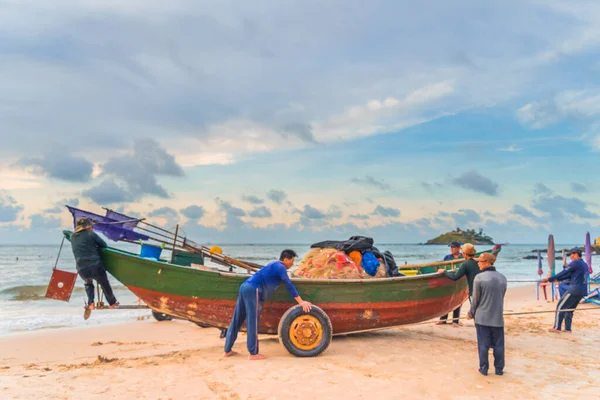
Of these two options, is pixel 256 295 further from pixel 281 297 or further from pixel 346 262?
pixel 346 262

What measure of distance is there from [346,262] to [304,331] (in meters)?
1.68

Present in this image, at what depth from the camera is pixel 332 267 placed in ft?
25.3

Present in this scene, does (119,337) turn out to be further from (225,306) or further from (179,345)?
(225,306)

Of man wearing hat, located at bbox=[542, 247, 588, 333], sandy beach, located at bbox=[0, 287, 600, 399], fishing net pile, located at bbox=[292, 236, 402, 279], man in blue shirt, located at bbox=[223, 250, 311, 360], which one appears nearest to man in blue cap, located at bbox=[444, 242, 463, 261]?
sandy beach, located at bbox=[0, 287, 600, 399]

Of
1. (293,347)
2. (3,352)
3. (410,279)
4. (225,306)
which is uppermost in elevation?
(410,279)

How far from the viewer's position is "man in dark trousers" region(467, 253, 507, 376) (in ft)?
18.5

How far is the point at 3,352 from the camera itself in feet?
27.7

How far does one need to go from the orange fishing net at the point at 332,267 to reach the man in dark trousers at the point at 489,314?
7.38ft

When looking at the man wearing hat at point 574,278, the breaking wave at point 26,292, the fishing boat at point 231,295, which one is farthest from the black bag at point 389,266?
the breaking wave at point 26,292

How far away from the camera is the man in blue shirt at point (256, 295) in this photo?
6297mm

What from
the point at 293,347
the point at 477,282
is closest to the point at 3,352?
the point at 293,347

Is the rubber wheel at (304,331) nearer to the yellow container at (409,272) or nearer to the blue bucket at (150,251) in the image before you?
the blue bucket at (150,251)

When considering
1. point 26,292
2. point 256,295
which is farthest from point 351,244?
point 26,292

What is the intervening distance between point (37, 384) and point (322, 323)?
3.76m
